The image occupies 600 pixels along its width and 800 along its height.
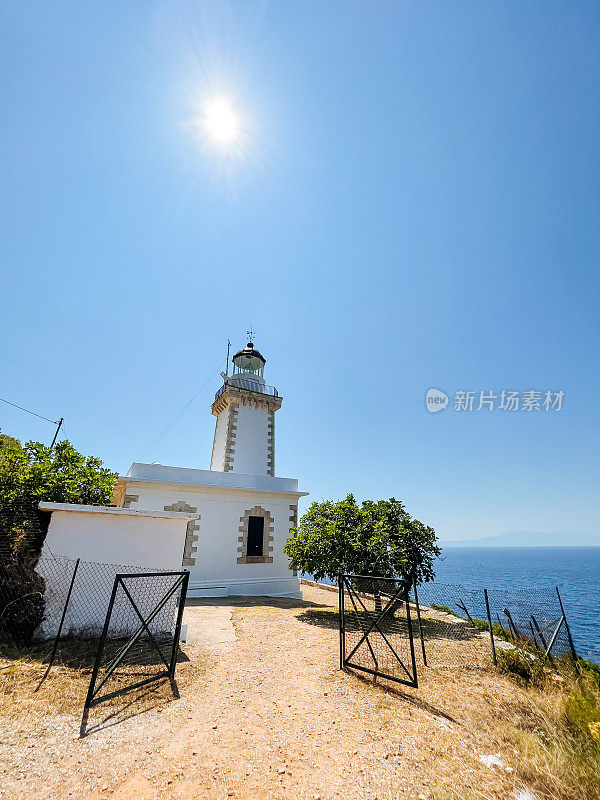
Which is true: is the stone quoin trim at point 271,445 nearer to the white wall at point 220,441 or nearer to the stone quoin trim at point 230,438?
the stone quoin trim at point 230,438

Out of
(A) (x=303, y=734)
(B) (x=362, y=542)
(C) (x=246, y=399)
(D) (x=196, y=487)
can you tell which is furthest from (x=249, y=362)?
(A) (x=303, y=734)

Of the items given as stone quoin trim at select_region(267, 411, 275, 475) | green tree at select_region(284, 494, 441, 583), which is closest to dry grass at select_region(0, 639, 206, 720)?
green tree at select_region(284, 494, 441, 583)

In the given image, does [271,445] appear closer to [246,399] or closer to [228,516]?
[246,399]

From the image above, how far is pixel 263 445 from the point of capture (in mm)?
19203

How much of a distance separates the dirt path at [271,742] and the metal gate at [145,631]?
576mm

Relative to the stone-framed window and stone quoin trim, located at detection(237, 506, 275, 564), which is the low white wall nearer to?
the stone-framed window

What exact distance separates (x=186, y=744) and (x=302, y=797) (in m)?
1.52

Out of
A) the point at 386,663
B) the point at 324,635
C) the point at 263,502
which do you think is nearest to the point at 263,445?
the point at 263,502

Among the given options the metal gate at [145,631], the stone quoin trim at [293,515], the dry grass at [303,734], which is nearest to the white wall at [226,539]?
the stone quoin trim at [293,515]

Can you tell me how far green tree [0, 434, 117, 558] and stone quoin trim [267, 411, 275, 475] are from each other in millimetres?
9942

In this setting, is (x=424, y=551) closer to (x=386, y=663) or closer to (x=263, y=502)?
(x=386, y=663)

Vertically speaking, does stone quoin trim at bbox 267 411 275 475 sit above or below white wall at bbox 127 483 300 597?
above

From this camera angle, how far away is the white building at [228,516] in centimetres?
1394

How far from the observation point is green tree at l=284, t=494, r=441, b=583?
11.1 meters
